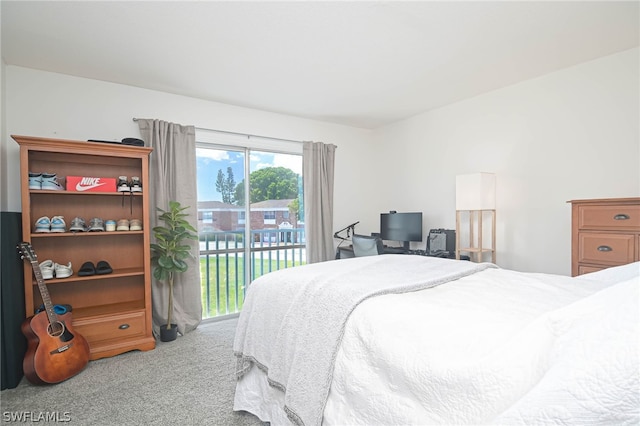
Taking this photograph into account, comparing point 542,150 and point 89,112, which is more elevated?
point 89,112

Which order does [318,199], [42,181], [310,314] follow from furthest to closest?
[318,199]
[42,181]
[310,314]

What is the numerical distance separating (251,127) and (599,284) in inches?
141

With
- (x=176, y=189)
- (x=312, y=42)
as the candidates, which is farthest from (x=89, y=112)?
(x=312, y=42)

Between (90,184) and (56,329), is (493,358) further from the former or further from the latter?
(90,184)

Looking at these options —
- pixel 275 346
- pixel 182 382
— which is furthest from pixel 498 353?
pixel 182 382

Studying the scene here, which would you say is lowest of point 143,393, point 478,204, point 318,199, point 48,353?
point 143,393

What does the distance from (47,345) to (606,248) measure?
4.05 m

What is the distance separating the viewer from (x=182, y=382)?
223 centimetres

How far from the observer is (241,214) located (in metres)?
3.91

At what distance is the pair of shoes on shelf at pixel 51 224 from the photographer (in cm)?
248

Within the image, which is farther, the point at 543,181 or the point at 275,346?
the point at 543,181

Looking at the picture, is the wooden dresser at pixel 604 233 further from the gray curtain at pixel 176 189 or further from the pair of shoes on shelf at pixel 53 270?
the pair of shoes on shelf at pixel 53 270

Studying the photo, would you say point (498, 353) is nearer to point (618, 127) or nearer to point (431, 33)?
point (431, 33)

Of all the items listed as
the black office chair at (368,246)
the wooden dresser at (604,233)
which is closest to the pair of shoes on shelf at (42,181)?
the black office chair at (368,246)
